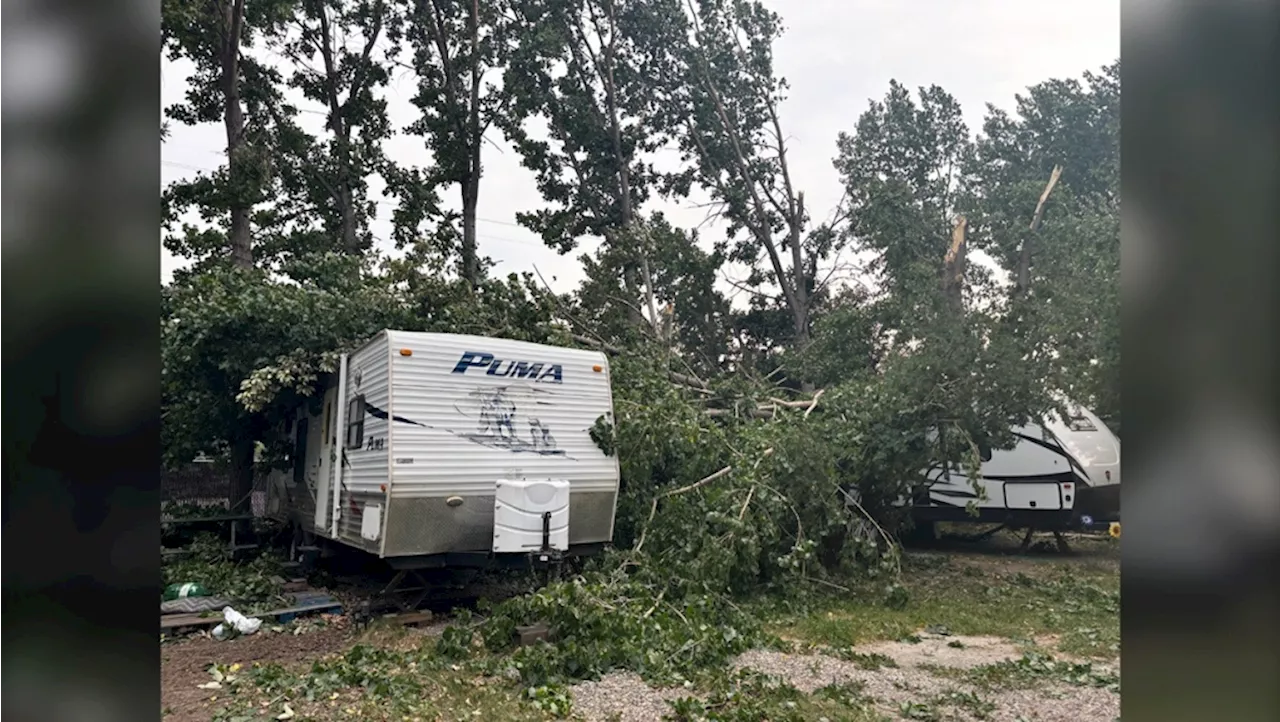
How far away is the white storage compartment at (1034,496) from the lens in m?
11.5

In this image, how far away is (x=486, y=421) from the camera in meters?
7.85

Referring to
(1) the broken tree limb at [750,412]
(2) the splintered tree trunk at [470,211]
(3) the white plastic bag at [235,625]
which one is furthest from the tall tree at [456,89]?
(3) the white plastic bag at [235,625]

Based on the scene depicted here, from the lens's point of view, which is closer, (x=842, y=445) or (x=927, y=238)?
(x=842, y=445)

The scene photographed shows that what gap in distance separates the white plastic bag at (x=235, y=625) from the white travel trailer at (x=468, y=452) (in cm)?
111

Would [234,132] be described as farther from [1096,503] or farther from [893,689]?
[1096,503]

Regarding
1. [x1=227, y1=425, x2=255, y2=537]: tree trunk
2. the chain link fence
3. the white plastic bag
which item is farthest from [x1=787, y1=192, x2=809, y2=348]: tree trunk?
the white plastic bag

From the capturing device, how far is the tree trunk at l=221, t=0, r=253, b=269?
48.5 feet

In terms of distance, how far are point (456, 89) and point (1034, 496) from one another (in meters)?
16.2
